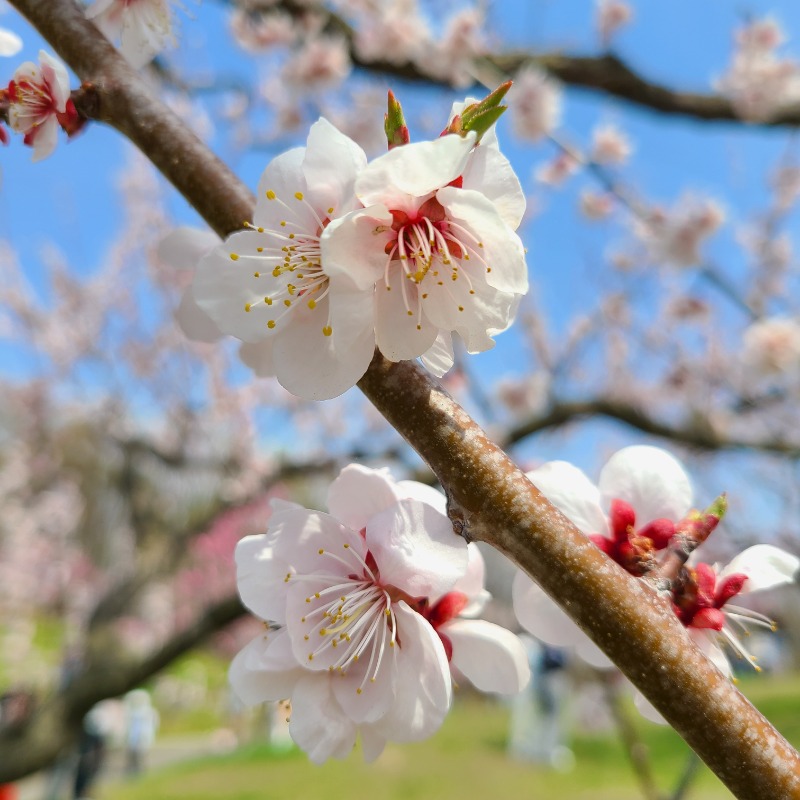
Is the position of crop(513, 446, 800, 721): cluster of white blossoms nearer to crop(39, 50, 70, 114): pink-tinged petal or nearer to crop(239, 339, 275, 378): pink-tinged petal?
crop(239, 339, 275, 378): pink-tinged petal

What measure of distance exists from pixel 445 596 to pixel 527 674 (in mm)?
105

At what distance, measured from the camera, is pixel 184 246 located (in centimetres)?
78

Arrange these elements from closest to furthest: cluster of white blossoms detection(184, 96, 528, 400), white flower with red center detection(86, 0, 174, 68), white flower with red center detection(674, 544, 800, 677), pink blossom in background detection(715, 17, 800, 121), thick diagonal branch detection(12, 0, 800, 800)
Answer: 1. thick diagonal branch detection(12, 0, 800, 800)
2. cluster of white blossoms detection(184, 96, 528, 400)
3. white flower with red center detection(674, 544, 800, 677)
4. white flower with red center detection(86, 0, 174, 68)
5. pink blossom in background detection(715, 17, 800, 121)

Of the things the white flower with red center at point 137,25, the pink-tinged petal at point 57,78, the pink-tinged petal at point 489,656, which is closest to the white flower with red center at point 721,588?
the pink-tinged petal at point 489,656

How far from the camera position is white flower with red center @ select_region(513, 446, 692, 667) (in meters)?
0.64

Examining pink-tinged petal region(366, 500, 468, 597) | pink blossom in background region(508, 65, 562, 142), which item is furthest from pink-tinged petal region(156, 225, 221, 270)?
pink blossom in background region(508, 65, 562, 142)

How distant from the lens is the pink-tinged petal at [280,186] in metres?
0.60

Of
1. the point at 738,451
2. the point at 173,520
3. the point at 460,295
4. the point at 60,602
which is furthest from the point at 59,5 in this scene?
the point at 60,602

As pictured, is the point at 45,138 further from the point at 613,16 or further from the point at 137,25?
the point at 613,16

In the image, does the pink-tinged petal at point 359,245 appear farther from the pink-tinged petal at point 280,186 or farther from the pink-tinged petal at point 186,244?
the pink-tinged petal at point 186,244

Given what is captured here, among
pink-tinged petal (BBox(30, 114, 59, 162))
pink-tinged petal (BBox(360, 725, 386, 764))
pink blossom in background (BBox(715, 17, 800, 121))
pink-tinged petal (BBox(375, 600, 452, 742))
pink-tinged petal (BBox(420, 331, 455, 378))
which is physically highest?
pink-tinged petal (BBox(30, 114, 59, 162))

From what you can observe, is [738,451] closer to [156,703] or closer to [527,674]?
[527,674]

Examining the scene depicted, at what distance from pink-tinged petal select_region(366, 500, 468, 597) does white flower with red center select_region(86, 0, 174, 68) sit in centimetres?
71

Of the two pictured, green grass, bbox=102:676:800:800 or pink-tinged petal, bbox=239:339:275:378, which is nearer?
pink-tinged petal, bbox=239:339:275:378
